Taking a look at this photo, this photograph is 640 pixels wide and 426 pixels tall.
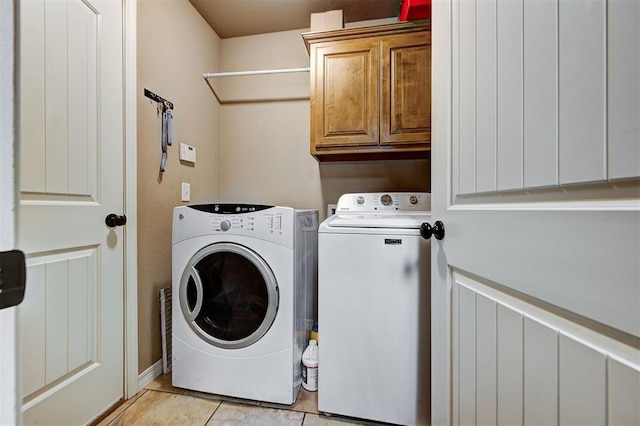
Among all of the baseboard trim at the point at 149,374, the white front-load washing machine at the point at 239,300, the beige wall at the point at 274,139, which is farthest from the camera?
the beige wall at the point at 274,139

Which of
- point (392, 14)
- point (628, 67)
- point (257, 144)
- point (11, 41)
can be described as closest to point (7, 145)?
point (11, 41)

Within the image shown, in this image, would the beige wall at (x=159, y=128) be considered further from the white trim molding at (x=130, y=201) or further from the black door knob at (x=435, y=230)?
the black door knob at (x=435, y=230)

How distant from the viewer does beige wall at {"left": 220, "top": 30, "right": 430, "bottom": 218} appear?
84.6 inches

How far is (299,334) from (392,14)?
2306 millimetres

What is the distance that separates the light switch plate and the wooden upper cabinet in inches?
34.4

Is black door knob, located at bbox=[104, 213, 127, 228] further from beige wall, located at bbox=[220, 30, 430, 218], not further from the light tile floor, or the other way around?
beige wall, located at bbox=[220, 30, 430, 218]

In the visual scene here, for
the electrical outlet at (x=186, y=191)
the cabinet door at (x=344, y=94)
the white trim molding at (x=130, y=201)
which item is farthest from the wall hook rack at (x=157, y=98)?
the cabinet door at (x=344, y=94)

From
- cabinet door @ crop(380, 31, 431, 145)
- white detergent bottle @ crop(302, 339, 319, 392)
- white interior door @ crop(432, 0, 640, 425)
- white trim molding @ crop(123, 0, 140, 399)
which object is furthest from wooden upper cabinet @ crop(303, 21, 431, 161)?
white detergent bottle @ crop(302, 339, 319, 392)

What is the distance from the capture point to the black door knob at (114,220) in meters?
1.25

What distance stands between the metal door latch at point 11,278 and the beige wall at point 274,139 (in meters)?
1.85

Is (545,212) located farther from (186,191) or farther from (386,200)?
(186,191)

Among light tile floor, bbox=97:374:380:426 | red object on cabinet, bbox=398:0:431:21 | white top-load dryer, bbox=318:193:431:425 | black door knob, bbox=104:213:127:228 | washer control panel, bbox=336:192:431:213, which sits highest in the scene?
A: red object on cabinet, bbox=398:0:431:21

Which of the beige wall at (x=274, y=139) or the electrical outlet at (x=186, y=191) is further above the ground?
the beige wall at (x=274, y=139)

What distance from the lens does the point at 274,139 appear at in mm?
2234
